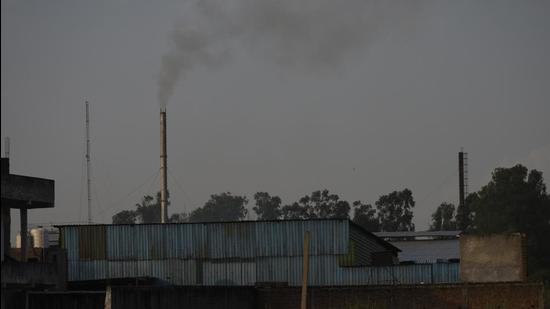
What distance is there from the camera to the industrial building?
42844mm

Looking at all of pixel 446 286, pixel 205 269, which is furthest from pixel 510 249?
pixel 205 269

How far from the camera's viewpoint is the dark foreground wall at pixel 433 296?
36344mm

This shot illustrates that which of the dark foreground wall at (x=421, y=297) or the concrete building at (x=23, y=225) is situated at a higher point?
the concrete building at (x=23, y=225)

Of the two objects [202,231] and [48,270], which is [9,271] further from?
[202,231]

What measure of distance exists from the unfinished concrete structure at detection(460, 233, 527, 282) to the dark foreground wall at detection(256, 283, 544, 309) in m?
1.33

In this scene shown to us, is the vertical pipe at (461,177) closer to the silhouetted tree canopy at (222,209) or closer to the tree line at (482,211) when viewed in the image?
the tree line at (482,211)

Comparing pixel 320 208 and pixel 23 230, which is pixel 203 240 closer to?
pixel 23 230

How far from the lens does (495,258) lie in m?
37.8

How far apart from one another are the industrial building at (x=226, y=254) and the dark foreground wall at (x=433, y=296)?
585cm

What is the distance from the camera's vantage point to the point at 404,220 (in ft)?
410

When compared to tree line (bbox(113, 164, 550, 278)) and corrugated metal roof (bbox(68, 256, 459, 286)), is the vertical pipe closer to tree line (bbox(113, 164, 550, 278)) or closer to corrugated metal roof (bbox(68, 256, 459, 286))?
tree line (bbox(113, 164, 550, 278))

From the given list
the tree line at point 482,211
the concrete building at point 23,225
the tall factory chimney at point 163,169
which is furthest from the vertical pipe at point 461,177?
the concrete building at point 23,225

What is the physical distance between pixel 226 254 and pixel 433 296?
10.1 metres

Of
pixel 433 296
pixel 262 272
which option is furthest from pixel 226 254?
pixel 433 296
